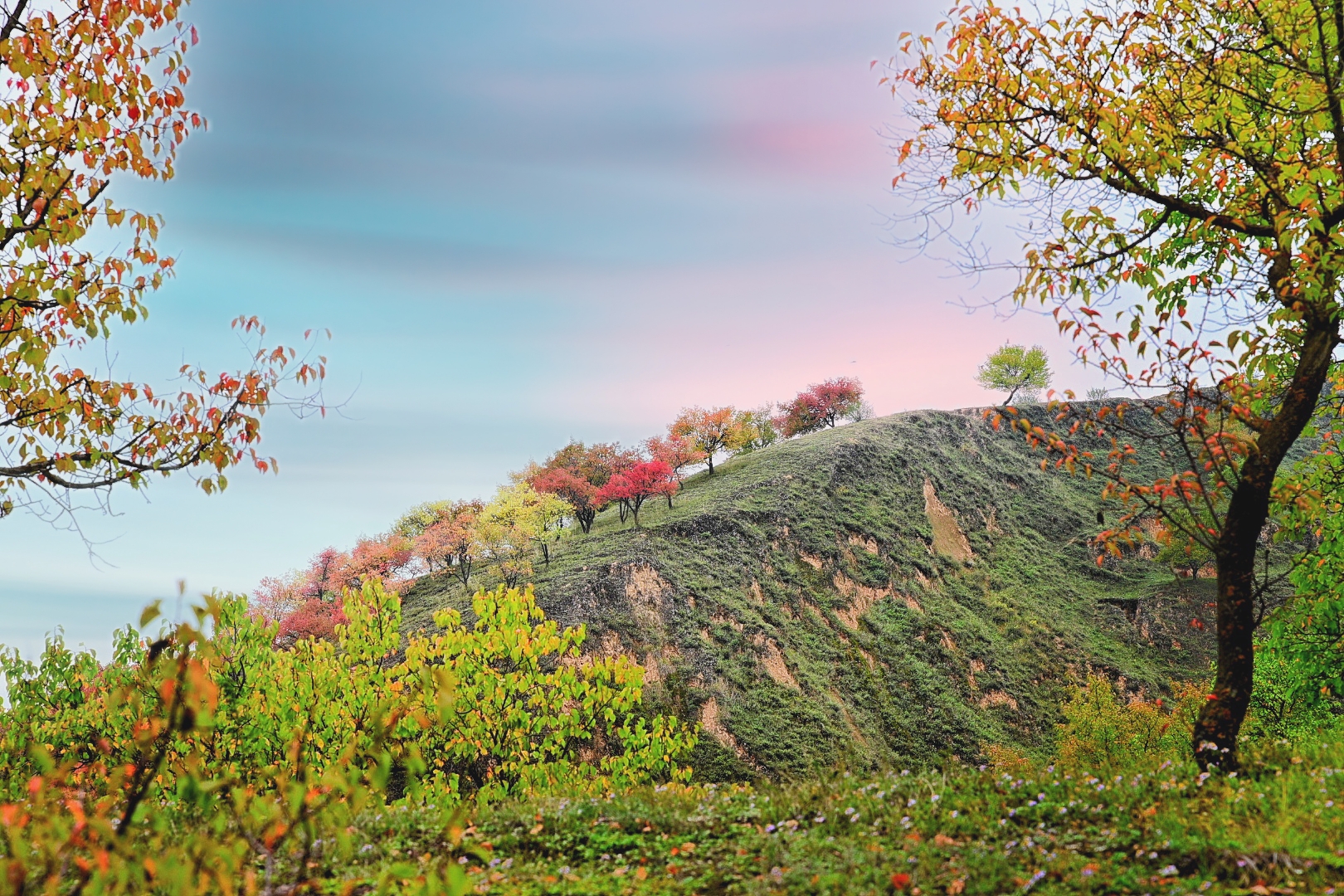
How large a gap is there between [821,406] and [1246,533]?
2341 inches

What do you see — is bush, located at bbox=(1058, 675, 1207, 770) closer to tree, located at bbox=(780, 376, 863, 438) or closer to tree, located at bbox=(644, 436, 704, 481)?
tree, located at bbox=(644, 436, 704, 481)

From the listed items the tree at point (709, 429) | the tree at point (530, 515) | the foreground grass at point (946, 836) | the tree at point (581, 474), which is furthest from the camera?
the tree at point (709, 429)

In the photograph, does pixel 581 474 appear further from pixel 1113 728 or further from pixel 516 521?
pixel 1113 728

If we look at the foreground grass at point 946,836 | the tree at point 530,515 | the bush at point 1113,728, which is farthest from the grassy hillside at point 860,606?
the foreground grass at point 946,836

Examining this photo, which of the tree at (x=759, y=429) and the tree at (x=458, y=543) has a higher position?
the tree at (x=759, y=429)

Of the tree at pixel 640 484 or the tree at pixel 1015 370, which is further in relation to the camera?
the tree at pixel 1015 370

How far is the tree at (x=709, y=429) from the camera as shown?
5178 cm

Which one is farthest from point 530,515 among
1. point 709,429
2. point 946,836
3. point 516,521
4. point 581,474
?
point 946,836

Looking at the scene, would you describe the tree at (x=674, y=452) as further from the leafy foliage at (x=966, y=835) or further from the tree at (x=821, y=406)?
the leafy foliage at (x=966, y=835)

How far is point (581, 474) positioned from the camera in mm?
47562

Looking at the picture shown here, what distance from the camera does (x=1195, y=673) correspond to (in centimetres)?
3597

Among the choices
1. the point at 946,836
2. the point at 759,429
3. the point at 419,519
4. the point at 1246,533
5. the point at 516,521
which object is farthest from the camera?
the point at 759,429

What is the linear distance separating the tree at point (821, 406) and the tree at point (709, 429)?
14.8 meters

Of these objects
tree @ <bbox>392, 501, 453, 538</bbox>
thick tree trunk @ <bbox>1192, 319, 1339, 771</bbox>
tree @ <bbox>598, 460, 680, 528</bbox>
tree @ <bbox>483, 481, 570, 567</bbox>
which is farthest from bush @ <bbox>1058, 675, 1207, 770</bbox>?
tree @ <bbox>392, 501, 453, 538</bbox>
